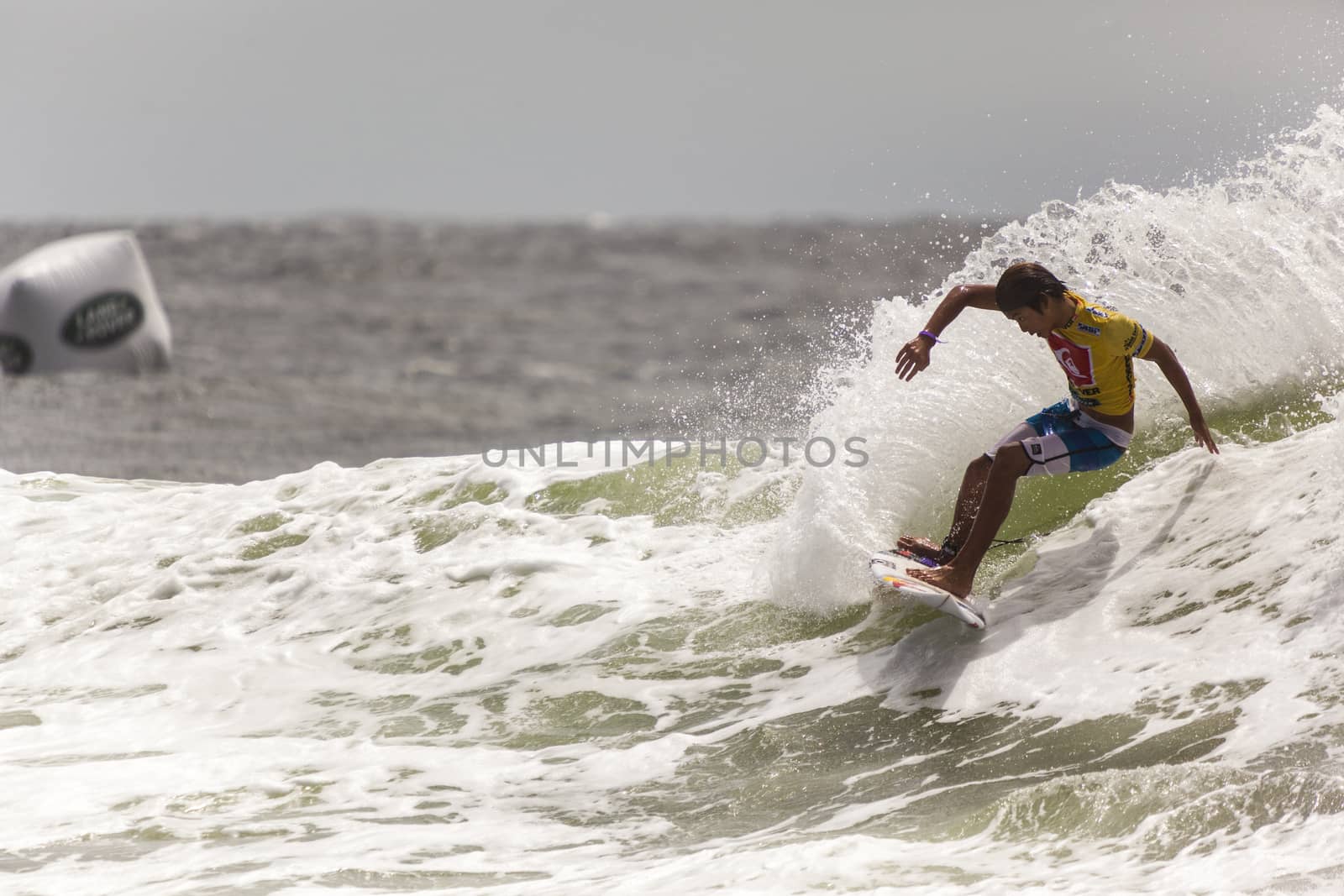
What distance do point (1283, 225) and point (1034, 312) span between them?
330cm

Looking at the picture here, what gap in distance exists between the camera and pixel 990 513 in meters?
6.62

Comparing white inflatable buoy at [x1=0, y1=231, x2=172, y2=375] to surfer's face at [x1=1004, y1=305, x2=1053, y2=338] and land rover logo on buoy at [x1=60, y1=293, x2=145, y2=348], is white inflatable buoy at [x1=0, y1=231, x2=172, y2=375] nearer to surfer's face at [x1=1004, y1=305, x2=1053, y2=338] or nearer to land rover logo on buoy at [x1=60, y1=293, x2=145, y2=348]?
Answer: land rover logo on buoy at [x1=60, y1=293, x2=145, y2=348]

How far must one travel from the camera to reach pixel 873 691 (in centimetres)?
698

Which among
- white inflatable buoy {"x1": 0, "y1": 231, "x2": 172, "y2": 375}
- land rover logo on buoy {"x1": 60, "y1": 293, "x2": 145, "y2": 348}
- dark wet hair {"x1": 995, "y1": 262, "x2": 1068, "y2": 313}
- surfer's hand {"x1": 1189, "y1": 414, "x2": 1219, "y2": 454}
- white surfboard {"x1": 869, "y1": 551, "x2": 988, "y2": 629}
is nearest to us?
dark wet hair {"x1": 995, "y1": 262, "x2": 1068, "y2": 313}

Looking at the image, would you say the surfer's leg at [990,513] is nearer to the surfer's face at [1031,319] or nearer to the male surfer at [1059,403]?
the male surfer at [1059,403]

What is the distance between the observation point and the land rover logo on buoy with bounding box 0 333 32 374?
21.8 m

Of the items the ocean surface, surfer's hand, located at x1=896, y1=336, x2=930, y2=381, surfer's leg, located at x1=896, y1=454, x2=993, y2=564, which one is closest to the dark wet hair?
surfer's hand, located at x1=896, y1=336, x2=930, y2=381

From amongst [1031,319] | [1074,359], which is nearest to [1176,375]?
[1074,359]

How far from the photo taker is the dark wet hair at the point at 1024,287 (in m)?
6.49

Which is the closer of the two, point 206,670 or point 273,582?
point 206,670

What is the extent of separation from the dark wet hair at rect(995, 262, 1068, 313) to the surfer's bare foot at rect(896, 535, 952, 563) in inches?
52.9

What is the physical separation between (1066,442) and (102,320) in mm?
20341

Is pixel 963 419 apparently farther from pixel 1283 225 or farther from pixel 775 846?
pixel 775 846

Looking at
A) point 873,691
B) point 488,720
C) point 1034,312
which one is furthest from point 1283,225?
point 488,720
